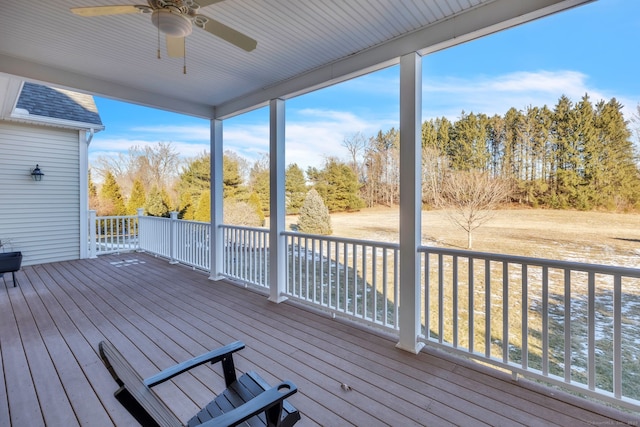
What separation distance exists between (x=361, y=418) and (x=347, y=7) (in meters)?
3.05

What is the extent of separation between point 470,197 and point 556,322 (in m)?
1.75

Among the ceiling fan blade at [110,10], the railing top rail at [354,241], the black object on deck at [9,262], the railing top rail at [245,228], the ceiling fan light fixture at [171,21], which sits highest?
the ceiling fan blade at [110,10]

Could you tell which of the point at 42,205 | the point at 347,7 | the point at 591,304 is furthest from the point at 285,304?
the point at 42,205

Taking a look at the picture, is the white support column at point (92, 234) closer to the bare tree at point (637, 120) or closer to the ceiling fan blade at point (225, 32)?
the ceiling fan blade at point (225, 32)

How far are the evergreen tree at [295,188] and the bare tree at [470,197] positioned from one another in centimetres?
278

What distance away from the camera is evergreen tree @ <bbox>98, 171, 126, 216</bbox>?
11559 mm

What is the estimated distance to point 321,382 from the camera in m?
2.32

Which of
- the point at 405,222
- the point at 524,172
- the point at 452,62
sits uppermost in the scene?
the point at 452,62

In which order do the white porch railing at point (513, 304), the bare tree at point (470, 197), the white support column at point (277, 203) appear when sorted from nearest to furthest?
the white porch railing at point (513, 304) < the bare tree at point (470, 197) < the white support column at point (277, 203)

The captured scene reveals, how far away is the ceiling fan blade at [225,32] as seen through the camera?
2051 millimetres

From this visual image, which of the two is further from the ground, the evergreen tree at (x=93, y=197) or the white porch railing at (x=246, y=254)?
the evergreen tree at (x=93, y=197)

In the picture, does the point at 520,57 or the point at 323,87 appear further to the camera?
the point at 520,57

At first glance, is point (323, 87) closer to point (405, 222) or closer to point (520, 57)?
point (405, 222)

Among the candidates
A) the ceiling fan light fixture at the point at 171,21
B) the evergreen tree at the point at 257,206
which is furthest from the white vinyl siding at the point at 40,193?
the ceiling fan light fixture at the point at 171,21
